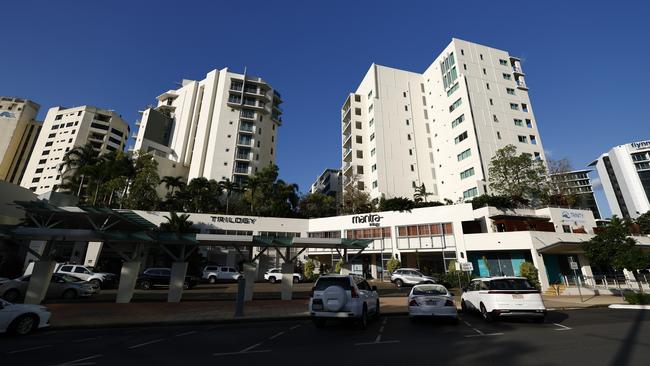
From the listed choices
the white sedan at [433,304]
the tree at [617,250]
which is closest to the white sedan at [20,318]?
the white sedan at [433,304]

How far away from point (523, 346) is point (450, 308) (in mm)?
3330

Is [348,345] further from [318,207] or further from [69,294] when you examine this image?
[318,207]

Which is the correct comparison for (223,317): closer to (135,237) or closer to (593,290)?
(135,237)

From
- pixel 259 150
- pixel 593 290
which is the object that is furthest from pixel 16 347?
pixel 259 150

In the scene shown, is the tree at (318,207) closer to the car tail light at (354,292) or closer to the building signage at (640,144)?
the car tail light at (354,292)

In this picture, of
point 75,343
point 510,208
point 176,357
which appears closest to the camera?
point 176,357

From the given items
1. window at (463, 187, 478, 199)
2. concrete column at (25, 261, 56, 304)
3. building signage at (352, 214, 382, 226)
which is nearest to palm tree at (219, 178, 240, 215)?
building signage at (352, 214, 382, 226)

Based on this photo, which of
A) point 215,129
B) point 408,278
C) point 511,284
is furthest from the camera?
point 215,129

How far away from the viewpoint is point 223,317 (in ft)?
41.7

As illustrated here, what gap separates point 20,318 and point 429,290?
46.6 feet

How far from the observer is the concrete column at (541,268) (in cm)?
2720

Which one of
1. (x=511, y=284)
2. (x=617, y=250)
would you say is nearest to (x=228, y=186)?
(x=511, y=284)

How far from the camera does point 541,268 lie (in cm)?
2767

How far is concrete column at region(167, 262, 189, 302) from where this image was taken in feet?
56.8
